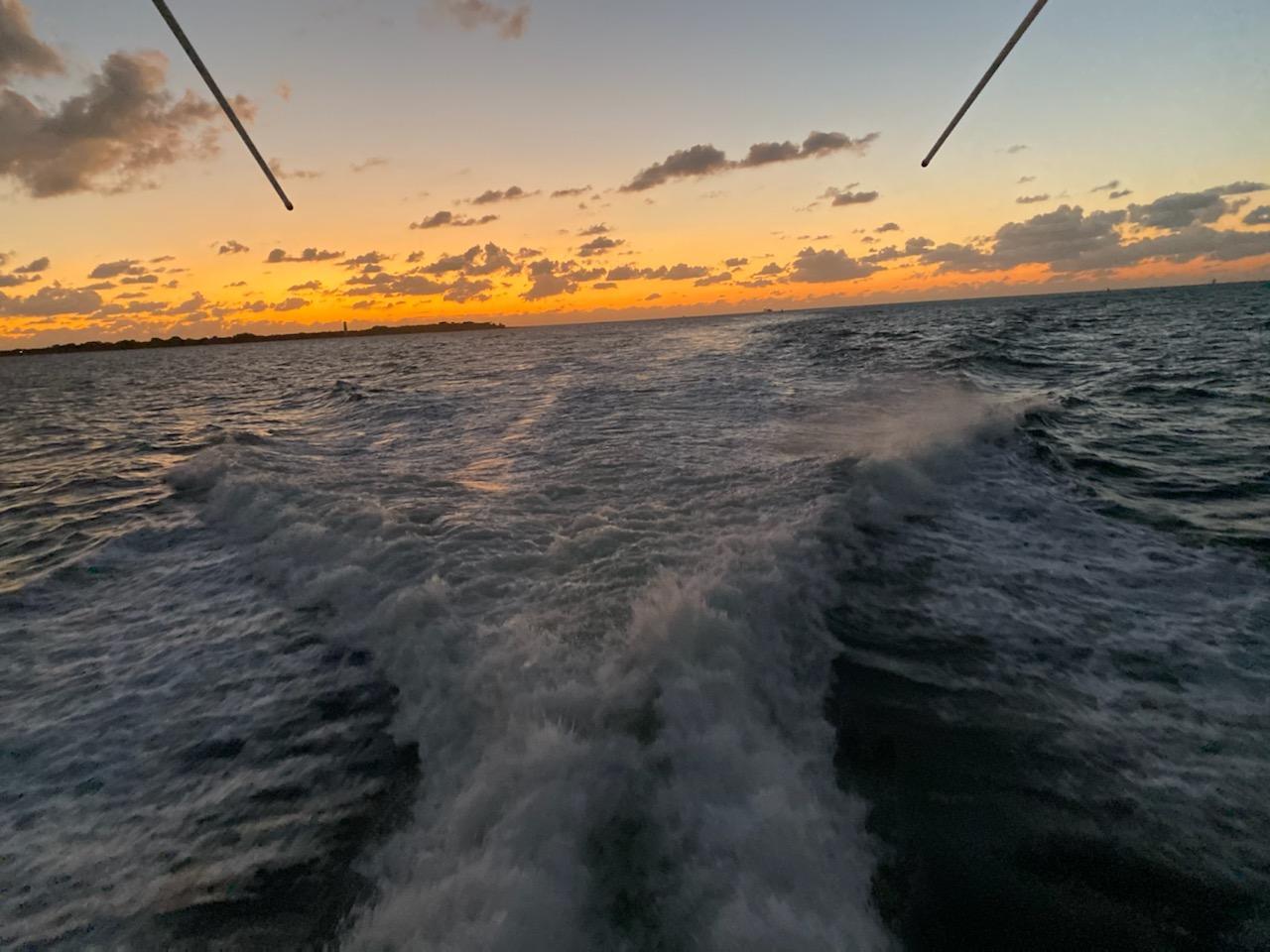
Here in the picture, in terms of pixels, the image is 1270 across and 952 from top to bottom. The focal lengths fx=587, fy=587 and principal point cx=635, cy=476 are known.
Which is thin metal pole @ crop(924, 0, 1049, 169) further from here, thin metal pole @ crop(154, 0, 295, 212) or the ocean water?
thin metal pole @ crop(154, 0, 295, 212)

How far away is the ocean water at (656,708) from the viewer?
2.88 m

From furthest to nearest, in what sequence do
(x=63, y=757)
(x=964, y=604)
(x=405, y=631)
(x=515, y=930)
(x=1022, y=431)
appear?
1. (x=1022, y=431)
2. (x=964, y=604)
3. (x=405, y=631)
4. (x=63, y=757)
5. (x=515, y=930)

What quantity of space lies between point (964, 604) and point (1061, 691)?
50.8 inches

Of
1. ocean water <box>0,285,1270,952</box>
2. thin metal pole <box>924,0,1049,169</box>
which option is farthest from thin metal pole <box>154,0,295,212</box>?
thin metal pole <box>924,0,1049,169</box>

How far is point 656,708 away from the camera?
3881mm

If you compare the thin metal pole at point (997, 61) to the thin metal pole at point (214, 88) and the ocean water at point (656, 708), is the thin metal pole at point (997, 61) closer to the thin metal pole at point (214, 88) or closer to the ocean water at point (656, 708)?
the ocean water at point (656, 708)

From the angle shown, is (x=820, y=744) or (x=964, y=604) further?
(x=964, y=604)

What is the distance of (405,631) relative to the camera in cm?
527

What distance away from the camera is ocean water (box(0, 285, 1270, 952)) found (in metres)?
2.88

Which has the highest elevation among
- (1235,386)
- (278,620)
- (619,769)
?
(619,769)

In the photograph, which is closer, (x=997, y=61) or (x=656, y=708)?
(x=656, y=708)

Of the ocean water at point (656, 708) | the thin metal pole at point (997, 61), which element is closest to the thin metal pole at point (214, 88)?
the ocean water at point (656, 708)

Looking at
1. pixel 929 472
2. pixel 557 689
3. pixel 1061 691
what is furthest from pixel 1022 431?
pixel 557 689

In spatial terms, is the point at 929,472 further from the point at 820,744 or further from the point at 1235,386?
the point at 1235,386
